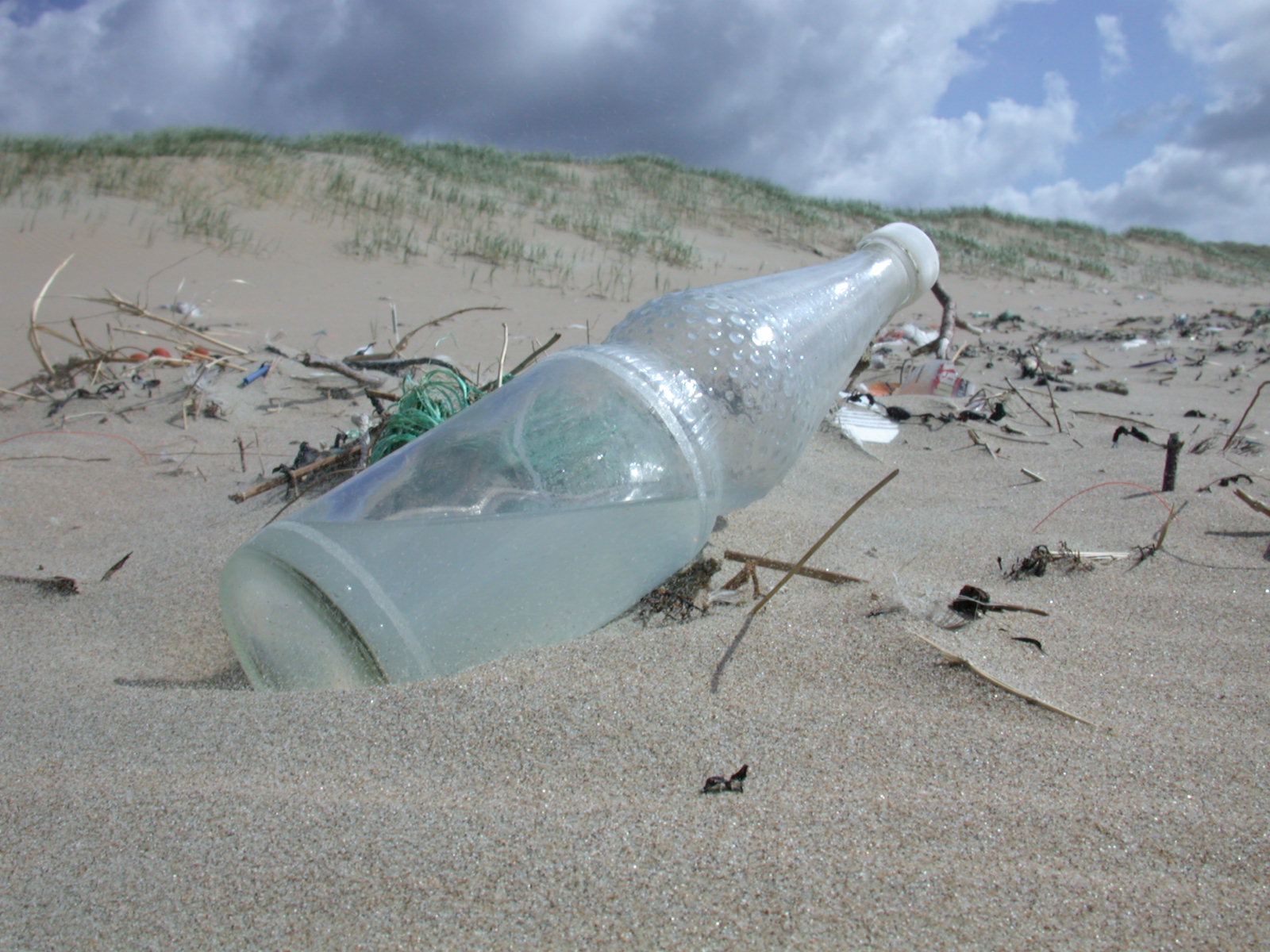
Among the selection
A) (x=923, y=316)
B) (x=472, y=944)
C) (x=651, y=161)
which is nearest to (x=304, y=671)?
(x=472, y=944)

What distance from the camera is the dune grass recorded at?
19.4 feet

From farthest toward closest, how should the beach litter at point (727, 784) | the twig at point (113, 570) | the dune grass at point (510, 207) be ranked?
1. the dune grass at point (510, 207)
2. the twig at point (113, 570)
3. the beach litter at point (727, 784)

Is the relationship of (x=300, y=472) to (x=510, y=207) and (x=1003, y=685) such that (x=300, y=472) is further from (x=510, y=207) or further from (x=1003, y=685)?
(x=510, y=207)

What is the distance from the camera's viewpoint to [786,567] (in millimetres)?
1132

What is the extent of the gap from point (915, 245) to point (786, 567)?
106 cm

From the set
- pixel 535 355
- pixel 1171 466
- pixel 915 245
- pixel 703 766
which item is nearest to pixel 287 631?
pixel 703 766

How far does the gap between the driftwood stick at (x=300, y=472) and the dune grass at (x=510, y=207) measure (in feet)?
12.5

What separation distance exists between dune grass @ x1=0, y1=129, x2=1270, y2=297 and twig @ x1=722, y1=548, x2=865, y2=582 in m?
4.48

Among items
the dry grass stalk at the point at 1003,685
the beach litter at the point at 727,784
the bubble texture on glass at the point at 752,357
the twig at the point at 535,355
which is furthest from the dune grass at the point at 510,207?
the beach litter at the point at 727,784

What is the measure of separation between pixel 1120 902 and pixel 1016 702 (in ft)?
0.87

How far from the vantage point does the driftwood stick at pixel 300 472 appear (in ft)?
5.07

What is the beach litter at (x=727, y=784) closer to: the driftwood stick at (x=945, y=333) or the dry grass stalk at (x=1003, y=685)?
the dry grass stalk at (x=1003, y=685)

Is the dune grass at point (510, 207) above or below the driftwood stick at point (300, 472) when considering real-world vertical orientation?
above

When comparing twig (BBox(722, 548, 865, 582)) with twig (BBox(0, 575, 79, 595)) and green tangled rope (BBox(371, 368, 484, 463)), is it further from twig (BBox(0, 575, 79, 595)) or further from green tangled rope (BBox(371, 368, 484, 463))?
twig (BBox(0, 575, 79, 595))
